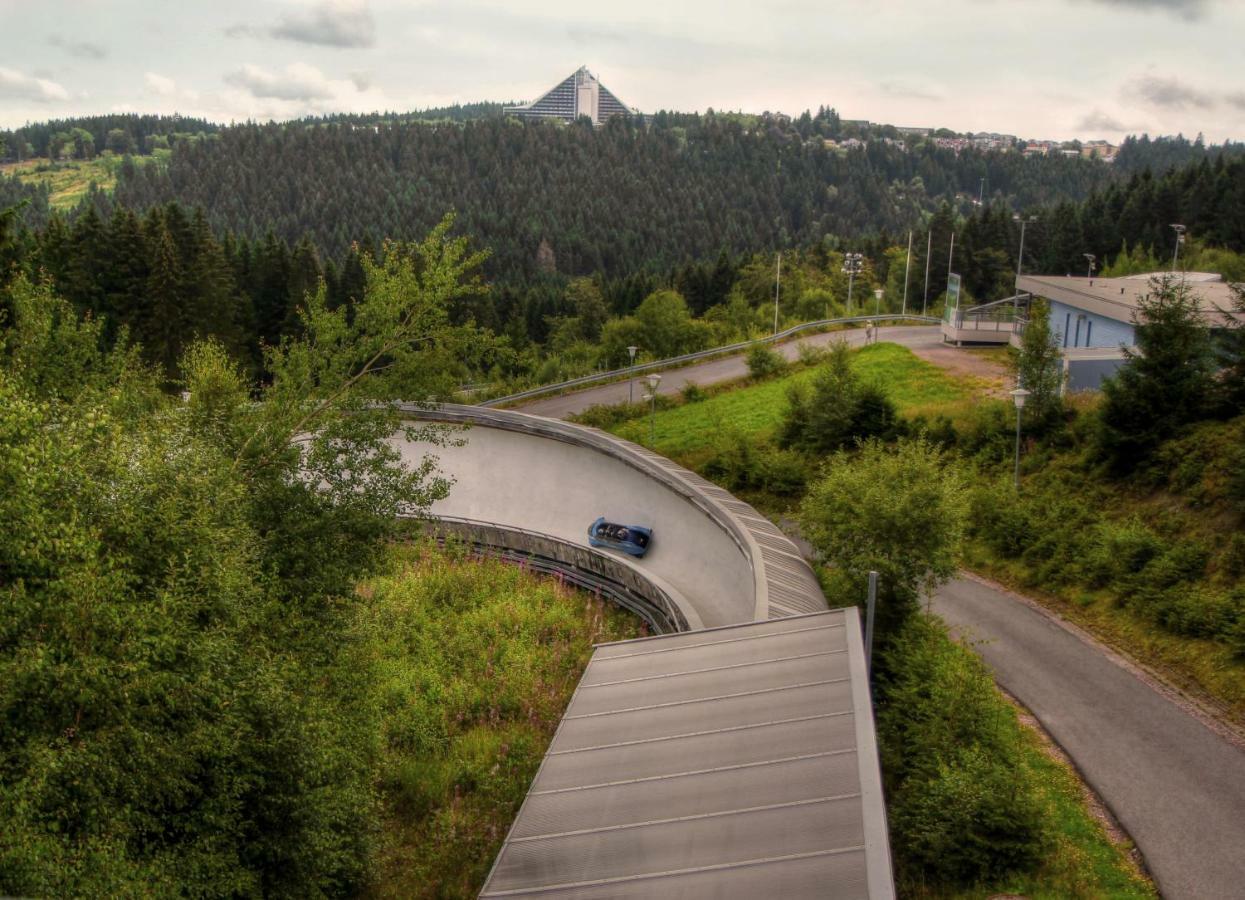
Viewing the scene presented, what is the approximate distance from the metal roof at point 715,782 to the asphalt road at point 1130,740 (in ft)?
18.1

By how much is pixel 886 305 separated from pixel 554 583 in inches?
2375

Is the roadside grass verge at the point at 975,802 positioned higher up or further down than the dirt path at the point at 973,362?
further down

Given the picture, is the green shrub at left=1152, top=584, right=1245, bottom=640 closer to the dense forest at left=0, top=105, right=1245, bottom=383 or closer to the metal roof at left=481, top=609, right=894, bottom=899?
the metal roof at left=481, top=609, right=894, bottom=899

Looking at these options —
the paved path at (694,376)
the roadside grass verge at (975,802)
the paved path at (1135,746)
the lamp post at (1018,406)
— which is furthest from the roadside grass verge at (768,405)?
the roadside grass verge at (975,802)

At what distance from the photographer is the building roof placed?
31.8 m

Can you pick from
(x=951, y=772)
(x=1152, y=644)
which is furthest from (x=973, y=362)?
(x=951, y=772)

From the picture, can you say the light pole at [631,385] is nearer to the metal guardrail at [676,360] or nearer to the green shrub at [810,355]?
the metal guardrail at [676,360]

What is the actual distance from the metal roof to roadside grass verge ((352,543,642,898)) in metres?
4.01

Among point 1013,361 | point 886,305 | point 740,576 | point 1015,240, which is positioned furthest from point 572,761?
point 1015,240

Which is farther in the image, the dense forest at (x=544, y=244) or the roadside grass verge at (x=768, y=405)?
the dense forest at (x=544, y=244)

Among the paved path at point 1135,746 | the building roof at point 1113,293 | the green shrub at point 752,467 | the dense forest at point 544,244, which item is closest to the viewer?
the paved path at point 1135,746

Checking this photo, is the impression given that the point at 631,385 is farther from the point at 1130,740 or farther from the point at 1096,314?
the point at 1130,740

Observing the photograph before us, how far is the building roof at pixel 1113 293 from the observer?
3183 centimetres

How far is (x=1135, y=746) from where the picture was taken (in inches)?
619
